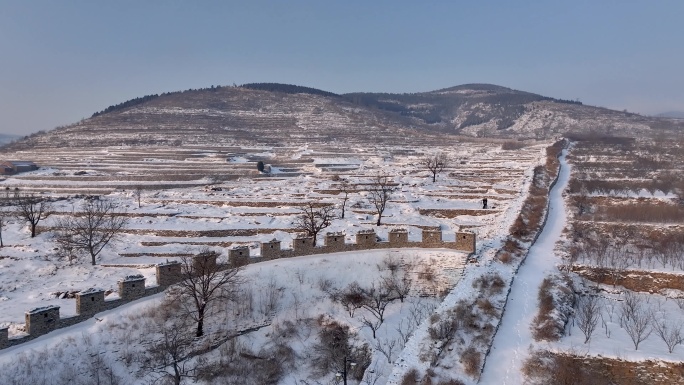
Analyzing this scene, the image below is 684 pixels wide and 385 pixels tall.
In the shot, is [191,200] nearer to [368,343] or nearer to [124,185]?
[124,185]

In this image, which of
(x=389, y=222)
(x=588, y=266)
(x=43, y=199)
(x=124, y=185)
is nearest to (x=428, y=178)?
(x=389, y=222)

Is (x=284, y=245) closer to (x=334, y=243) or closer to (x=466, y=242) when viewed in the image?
(x=334, y=243)

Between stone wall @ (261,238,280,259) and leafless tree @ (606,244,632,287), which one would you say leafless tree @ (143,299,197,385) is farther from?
leafless tree @ (606,244,632,287)

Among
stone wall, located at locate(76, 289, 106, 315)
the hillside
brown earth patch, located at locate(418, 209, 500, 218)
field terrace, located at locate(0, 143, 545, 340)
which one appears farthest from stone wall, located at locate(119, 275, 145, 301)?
the hillside

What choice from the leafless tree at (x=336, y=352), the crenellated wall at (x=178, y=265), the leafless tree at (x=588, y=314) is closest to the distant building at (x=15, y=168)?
the crenellated wall at (x=178, y=265)

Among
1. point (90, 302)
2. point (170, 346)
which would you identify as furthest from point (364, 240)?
point (90, 302)
